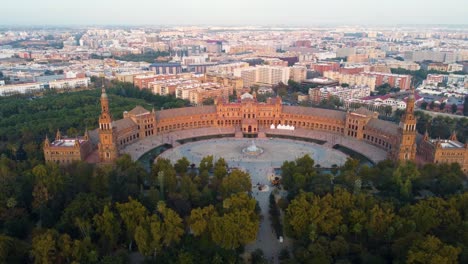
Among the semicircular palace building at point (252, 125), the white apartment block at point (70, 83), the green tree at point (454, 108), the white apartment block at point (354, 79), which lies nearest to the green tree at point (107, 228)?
A: the semicircular palace building at point (252, 125)

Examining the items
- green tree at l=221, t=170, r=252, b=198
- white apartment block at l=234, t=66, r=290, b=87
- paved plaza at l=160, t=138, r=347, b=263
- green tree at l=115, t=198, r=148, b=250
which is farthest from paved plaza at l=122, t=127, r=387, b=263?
white apartment block at l=234, t=66, r=290, b=87

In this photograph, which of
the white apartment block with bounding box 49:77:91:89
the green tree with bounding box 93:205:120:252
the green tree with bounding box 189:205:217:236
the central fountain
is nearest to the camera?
the green tree with bounding box 93:205:120:252

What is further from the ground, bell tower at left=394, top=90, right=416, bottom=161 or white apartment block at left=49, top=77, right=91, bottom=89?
bell tower at left=394, top=90, right=416, bottom=161

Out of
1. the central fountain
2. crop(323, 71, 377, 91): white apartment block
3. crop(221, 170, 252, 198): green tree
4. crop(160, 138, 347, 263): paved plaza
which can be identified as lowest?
crop(160, 138, 347, 263): paved plaza

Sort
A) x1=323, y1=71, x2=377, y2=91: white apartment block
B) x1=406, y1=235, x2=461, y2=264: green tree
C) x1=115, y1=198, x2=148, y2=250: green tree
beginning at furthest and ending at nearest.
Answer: x1=323, y1=71, x2=377, y2=91: white apartment block, x1=115, y1=198, x2=148, y2=250: green tree, x1=406, y1=235, x2=461, y2=264: green tree

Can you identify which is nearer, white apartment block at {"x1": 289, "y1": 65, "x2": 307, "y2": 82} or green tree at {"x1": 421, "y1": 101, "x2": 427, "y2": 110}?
green tree at {"x1": 421, "y1": 101, "x2": 427, "y2": 110}

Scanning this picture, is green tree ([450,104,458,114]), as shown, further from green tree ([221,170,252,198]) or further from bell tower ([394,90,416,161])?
green tree ([221,170,252,198])

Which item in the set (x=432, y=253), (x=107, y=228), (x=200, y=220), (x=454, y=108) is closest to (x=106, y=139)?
(x=107, y=228)
